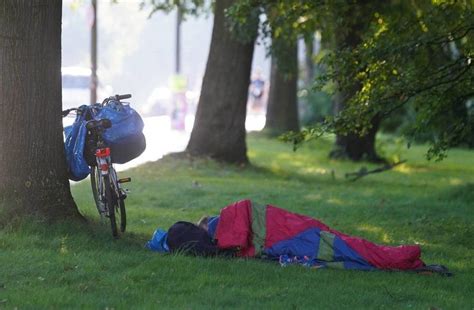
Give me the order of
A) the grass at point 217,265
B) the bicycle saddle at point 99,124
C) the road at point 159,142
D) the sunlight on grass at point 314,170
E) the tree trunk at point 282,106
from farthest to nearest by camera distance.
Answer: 1. the tree trunk at point 282,106
2. the sunlight on grass at point 314,170
3. the road at point 159,142
4. the bicycle saddle at point 99,124
5. the grass at point 217,265

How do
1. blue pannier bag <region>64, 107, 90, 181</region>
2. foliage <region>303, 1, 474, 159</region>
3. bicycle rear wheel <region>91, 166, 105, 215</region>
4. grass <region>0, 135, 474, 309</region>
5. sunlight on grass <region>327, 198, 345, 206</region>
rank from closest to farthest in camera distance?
grass <region>0, 135, 474, 309</region>, blue pannier bag <region>64, 107, 90, 181</region>, bicycle rear wheel <region>91, 166, 105, 215</region>, foliage <region>303, 1, 474, 159</region>, sunlight on grass <region>327, 198, 345, 206</region>

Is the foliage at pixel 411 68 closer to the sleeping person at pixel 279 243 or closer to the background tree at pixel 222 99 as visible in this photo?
the sleeping person at pixel 279 243

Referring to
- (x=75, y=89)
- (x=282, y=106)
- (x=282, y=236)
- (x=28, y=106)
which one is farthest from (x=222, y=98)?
(x=75, y=89)

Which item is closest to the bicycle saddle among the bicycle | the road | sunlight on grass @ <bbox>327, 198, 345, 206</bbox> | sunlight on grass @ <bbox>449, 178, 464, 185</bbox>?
the bicycle

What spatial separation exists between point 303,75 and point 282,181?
27139mm

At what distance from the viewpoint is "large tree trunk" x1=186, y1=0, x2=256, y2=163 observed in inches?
677

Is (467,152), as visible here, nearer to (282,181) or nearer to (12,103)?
(282,181)

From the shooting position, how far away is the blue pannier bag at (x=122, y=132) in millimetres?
8164

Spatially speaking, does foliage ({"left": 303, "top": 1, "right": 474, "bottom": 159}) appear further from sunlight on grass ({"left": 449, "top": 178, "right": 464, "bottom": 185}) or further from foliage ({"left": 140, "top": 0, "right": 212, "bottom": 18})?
foliage ({"left": 140, "top": 0, "right": 212, "bottom": 18})

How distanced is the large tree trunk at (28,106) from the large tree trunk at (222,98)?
9.43 meters

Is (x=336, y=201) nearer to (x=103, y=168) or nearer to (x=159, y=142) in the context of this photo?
(x=103, y=168)

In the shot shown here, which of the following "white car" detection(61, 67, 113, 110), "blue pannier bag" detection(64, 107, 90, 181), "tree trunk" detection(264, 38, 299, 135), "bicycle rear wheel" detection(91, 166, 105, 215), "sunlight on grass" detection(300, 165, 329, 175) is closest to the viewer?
"blue pannier bag" detection(64, 107, 90, 181)

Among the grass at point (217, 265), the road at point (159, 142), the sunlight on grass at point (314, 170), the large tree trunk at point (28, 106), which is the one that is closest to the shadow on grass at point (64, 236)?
the grass at point (217, 265)

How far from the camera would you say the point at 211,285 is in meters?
6.45
